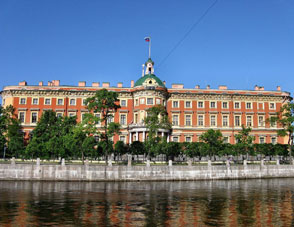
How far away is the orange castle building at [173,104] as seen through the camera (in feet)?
217

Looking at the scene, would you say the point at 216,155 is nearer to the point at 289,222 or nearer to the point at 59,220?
the point at 289,222

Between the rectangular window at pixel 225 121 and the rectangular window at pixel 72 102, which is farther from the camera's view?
the rectangular window at pixel 225 121

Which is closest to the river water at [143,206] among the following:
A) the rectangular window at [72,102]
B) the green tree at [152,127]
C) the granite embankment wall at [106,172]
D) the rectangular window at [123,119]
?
the granite embankment wall at [106,172]

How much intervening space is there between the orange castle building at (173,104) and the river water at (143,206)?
3353cm

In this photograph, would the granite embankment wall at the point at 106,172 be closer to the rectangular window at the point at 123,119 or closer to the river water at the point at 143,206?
the river water at the point at 143,206

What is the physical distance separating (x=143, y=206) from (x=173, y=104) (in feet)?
153

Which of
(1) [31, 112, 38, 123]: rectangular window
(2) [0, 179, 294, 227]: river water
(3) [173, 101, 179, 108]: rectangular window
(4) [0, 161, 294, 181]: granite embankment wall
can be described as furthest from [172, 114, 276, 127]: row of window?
(2) [0, 179, 294, 227]: river water

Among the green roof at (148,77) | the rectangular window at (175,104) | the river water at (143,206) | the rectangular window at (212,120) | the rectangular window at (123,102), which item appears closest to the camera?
the river water at (143,206)

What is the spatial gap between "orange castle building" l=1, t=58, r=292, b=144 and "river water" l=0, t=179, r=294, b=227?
3353 centimetres

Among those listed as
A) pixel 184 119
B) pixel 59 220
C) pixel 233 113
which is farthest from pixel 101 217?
pixel 233 113

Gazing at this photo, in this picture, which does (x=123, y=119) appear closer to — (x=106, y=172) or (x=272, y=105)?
(x=106, y=172)

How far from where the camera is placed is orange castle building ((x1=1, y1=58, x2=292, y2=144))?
6600 centimetres

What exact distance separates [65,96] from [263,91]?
44516 millimetres

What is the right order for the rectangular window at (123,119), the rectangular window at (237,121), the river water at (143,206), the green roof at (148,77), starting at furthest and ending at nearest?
1. the rectangular window at (237,121)
2. the rectangular window at (123,119)
3. the green roof at (148,77)
4. the river water at (143,206)
